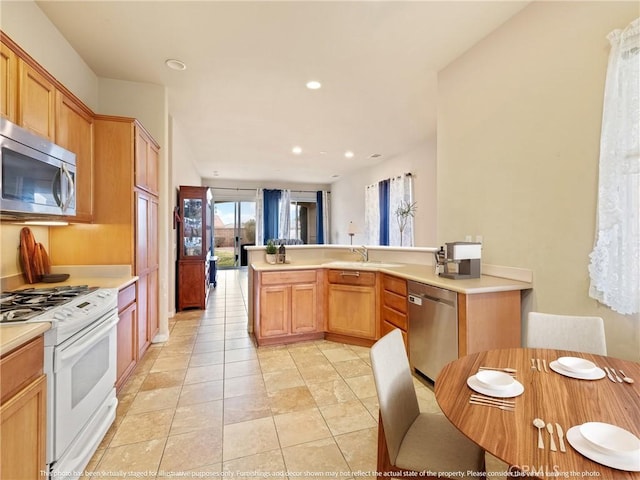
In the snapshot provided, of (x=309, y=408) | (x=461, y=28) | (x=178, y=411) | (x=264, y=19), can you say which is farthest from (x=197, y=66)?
(x=309, y=408)

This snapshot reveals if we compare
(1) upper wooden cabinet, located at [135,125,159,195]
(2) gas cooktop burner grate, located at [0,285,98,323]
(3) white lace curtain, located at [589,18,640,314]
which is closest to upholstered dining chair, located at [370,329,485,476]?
(3) white lace curtain, located at [589,18,640,314]

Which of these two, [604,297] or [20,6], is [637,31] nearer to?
[604,297]

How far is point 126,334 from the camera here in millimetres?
2477

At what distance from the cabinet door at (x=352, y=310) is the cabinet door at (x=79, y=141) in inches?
96.9

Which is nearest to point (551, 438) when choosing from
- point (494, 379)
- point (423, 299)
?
point (494, 379)

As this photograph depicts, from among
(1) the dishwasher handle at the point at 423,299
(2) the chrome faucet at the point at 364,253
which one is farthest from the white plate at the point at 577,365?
(2) the chrome faucet at the point at 364,253

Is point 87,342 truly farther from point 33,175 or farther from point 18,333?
point 33,175

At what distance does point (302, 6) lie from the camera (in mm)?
2146

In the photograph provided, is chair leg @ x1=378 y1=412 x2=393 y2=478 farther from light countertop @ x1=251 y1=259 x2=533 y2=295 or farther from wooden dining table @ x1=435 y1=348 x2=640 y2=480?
light countertop @ x1=251 y1=259 x2=533 y2=295

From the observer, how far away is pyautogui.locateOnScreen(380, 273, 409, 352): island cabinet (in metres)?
2.87

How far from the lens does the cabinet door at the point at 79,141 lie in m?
2.15

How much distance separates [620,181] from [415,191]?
3.93m

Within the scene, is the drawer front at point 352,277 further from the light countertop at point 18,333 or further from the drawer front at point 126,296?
the light countertop at point 18,333

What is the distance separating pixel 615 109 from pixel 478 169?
1047mm
